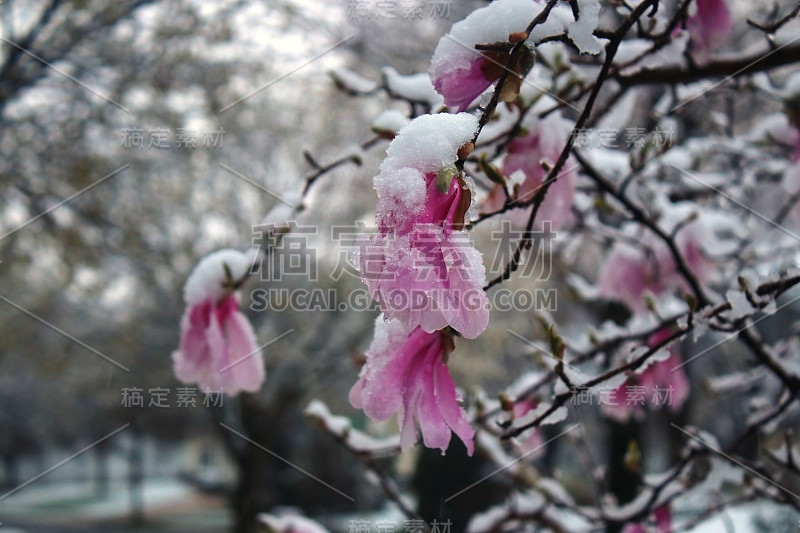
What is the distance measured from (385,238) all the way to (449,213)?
5 centimetres

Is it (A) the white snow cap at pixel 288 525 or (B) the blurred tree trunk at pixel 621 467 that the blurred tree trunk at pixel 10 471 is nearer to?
(B) the blurred tree trunk at pixel 621 467

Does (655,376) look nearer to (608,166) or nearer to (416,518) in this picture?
(608,166)

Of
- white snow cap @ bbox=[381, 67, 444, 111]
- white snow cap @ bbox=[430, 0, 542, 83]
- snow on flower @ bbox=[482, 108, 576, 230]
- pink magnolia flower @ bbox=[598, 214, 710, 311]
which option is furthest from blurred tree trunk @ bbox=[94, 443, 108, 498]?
white snow cap @ bbox=[430, 0, 542, 83]

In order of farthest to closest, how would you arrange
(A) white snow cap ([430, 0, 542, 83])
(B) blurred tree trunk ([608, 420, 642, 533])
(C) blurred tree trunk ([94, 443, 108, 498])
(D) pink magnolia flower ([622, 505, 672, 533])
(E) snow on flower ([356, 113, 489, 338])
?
(C) blurred tree trunk ([94, 443, 108, 498]) → (B) blurred tree trunk ([608, 420, 642, 533]) → (D) pink magnolia flower ([622, 505, 672, 533]) → (A) white snow cap ([430, 0, 542, 83]) → (E) snow on flower ([356, 113, 489, 338])

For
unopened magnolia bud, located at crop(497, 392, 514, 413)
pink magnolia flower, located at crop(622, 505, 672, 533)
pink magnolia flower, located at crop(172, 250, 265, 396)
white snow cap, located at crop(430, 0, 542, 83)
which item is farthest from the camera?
pink magnolia flower, located at crop(622, 505, 672, 533)

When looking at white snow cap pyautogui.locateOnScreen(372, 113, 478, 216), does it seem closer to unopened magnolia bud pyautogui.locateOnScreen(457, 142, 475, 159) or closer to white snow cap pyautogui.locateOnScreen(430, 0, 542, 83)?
unopened magnolia bud pyautogui.locateOnScreen(457, 142, 475, 159)

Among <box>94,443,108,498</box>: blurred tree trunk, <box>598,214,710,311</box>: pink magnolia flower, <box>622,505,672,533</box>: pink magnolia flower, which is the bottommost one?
<box>94,443,108,498</box>: blurred tree trunk

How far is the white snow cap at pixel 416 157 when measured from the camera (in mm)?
417

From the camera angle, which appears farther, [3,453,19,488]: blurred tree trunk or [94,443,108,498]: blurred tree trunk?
[94,443,108,498]: blurred tree trunk

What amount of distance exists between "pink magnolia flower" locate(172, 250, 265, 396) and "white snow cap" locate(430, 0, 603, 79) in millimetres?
469

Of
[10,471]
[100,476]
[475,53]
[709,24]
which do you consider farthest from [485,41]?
[10,471]

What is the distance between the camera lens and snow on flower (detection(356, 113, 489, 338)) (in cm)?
42

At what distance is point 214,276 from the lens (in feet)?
2.87

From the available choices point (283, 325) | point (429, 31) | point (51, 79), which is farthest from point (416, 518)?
point (283, 325)
